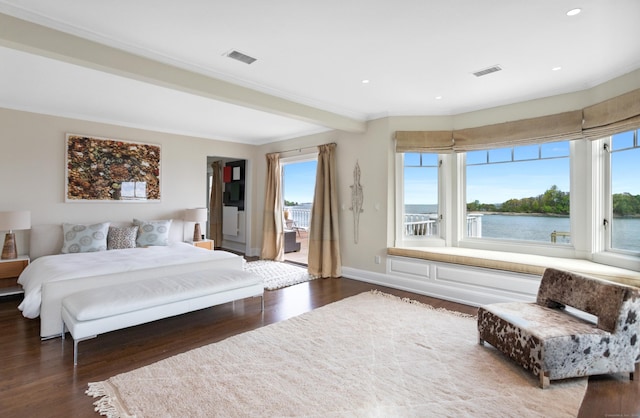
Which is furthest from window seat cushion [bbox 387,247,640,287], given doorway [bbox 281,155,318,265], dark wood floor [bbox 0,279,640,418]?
doorway [bbox 281,155,318,265]

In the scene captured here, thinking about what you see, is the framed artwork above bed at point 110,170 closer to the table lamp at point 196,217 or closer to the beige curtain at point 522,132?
the table lamp at point 196,217

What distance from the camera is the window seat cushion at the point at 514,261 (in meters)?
3.15

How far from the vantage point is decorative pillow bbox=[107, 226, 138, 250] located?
491 cm

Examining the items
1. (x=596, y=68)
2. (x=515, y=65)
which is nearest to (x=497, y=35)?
(x=515, y=65)

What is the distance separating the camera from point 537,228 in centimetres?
429

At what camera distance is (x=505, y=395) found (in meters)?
2.16

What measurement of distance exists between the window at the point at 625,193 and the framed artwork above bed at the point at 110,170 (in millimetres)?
6636

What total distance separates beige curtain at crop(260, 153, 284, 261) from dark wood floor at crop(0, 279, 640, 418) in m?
2.48

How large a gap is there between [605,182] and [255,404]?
431 cm

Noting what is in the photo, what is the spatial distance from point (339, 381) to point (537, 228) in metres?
3.54

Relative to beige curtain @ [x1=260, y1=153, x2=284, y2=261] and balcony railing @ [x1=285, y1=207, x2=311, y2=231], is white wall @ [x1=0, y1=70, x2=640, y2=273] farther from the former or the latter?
balcony railing @ [x1=285, y1=207, x2=311, y2=231]

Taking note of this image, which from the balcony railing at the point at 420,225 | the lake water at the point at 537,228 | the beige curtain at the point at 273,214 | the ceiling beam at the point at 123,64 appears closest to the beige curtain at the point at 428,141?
the lake water at the point at 537,228

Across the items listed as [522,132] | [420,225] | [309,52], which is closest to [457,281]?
[420,225]

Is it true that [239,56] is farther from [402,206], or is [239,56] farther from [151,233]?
[151,233]
